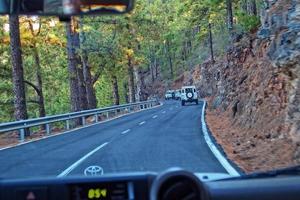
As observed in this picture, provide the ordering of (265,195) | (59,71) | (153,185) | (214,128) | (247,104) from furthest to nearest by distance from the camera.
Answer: (59,71)
(214,128)
(247,104)
(265,195)
(153,185)

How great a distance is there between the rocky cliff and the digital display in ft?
25.4

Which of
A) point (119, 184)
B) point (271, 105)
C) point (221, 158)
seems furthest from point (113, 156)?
point (119, 184)

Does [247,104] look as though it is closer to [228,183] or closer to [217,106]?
[217,106]

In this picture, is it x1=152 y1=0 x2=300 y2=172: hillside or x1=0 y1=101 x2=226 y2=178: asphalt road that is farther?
x1=152 y1=0 x2=300 y2=172: hillside

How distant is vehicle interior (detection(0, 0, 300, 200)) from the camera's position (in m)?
3.08

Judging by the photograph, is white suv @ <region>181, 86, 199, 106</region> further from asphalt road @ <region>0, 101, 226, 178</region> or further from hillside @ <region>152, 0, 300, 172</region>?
asphalt road @ <region>0, 101, 226, 178</region>

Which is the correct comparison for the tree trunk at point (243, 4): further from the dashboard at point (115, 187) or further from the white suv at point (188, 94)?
the dashboard at point (115, 187)

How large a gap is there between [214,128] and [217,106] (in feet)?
38.9

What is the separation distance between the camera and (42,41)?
37.2 meters

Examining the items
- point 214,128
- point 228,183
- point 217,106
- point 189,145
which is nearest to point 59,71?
point 217,106

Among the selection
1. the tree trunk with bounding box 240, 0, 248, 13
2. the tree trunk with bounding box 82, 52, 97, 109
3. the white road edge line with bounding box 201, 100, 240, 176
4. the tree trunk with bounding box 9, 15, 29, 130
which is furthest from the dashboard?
the tree trunk with bounding box 240, 0, 248, 13

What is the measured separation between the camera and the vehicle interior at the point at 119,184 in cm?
308

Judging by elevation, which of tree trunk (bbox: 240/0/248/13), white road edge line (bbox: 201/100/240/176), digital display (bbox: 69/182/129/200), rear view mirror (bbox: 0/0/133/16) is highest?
tree trunk (bbox: 240/0/248/13)

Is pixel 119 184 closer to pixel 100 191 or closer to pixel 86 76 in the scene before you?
pixel 100 191
